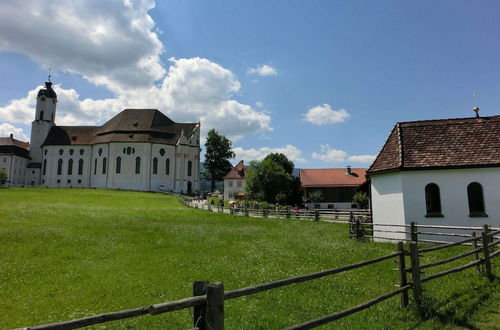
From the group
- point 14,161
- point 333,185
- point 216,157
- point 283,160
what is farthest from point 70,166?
point 333,185

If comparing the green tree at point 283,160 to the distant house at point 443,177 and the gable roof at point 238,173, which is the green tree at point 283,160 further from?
the distant house at point 443,177

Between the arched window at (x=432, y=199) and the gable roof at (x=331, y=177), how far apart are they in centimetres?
3876

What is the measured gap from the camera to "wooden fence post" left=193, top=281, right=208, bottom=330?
3.92 metres

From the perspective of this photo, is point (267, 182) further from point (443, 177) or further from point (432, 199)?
point (443, 177)

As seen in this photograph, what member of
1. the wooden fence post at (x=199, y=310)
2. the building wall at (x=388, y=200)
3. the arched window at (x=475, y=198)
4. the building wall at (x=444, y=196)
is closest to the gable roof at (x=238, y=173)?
the building wall at (x=388, y=200)

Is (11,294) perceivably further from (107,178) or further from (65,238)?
(107,178)

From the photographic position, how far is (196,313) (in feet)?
13.0

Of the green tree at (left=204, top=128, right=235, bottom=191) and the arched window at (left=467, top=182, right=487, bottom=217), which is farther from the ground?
the green tree at (left=204, top=128, right=235, bottom=191)

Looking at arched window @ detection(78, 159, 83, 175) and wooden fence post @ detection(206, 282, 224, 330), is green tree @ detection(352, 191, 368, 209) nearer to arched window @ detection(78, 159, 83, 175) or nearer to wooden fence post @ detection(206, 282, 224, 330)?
wooden fence post @ detection(206, 282, 224, 330)

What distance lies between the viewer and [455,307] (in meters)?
7.23

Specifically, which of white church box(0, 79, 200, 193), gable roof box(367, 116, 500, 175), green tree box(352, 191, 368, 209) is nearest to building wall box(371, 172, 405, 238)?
gable roof box(367, 116, 500, 175)

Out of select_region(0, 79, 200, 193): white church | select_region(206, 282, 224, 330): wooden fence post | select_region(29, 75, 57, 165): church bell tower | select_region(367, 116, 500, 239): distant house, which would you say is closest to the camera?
select_region(206, 282, 224, 330): wooden fence post

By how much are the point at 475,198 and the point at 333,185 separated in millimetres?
39829

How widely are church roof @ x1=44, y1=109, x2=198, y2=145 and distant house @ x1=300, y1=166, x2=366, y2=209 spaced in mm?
33979
